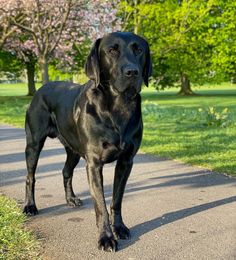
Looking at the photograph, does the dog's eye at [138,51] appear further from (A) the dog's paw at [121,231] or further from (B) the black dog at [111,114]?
(A) the dog's paw at [121,231]

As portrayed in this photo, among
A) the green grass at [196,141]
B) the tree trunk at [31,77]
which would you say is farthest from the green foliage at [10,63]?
the green grass at [196,141]

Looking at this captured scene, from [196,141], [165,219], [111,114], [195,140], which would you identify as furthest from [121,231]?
[195,140]

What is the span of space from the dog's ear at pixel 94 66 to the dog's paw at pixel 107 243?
4.27 ft

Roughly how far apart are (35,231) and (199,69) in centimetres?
3638

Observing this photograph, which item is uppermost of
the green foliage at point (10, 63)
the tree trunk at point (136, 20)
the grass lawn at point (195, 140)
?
the tree trunk at point (136, 20)

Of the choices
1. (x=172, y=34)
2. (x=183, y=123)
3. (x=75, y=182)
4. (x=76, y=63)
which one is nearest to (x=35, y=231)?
(x=75, y=182)

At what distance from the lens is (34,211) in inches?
187

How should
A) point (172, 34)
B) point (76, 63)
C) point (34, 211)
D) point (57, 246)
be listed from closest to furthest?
point (57, 246) → point (34, 211) → point (172, 34) → point (76, 63)

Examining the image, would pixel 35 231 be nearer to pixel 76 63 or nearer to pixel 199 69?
pixel 76 63

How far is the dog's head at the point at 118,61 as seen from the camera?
3570 millimetres

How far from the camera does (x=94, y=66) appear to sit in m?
3.78

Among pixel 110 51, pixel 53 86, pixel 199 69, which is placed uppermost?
pixel 110 51

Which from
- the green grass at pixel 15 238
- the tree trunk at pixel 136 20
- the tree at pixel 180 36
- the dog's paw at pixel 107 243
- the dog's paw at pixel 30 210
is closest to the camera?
the green grass at pixel 15 238

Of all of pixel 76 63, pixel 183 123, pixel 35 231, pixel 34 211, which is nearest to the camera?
pixel 35 231
